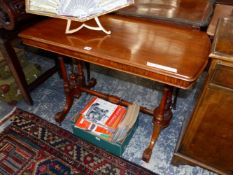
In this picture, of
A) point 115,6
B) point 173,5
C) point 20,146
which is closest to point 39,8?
point 115,6

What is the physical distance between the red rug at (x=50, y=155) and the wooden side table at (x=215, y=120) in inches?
15.5

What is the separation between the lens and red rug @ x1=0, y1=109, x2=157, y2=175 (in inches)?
60.7

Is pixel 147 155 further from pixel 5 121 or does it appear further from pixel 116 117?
pixel 5 121

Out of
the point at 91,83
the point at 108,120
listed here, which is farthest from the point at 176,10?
the point at 91,83

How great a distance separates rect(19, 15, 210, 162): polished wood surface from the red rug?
0.57 meters

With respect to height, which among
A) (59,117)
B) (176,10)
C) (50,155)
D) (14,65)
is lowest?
(50,155)

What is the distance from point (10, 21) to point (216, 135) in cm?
164

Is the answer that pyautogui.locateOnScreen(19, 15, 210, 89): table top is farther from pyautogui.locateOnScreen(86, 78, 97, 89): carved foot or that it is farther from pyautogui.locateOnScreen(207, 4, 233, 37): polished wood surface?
pyautogui.locateOnScreen(86, 78, 97, 89): carved foot

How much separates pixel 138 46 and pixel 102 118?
2.38 feet

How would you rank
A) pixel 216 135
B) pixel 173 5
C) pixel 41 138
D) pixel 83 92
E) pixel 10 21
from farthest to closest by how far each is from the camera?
pixel 83 92
pixel 41 138
pixel 173 5
pixel 10 21
pixel 216 135

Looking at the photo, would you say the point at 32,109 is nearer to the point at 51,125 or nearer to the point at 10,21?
the point at 51,125

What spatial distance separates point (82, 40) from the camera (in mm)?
1225

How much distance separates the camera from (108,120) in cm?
161

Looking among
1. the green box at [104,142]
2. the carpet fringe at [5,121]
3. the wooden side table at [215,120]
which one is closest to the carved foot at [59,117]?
the green box at [104,142]
